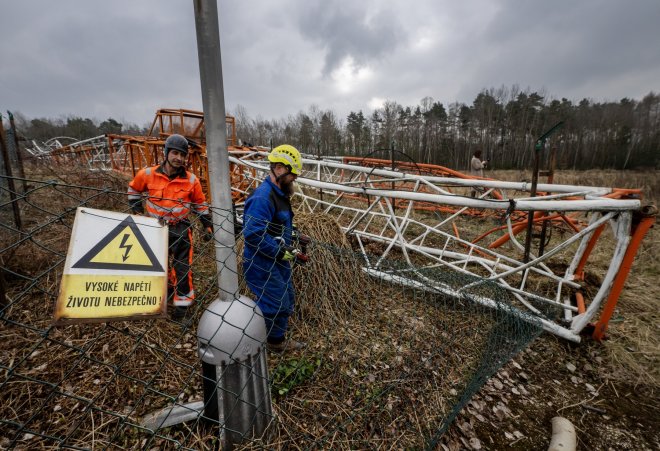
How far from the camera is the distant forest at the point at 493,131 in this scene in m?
36.8

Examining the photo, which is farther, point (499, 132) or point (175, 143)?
point (499, 132)

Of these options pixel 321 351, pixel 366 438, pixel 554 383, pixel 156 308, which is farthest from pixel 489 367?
pixel 156 308

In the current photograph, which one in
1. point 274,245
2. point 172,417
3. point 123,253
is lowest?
point 172,417

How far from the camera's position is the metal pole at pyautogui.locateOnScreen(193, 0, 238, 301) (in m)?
1.14

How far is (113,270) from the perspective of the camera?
103 centimetres

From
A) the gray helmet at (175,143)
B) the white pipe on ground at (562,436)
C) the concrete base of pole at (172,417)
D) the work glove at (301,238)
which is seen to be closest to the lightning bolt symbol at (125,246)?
the concrete base of pole at (172,417)

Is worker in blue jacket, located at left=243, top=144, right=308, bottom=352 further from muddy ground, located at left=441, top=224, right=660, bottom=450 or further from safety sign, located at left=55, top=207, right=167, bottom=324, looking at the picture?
muddy ground, located at left=441, top=224, right=660, bottom=450

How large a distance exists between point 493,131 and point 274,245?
160ft

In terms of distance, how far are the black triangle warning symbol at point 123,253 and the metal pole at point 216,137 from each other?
11.2 inches

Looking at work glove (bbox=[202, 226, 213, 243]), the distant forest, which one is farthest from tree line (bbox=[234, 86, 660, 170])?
work glove (bbox=[202, 226, 213, 243])

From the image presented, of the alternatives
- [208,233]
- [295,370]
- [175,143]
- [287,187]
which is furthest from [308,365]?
[175,143]

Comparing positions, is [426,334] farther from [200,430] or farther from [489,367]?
[200,430]

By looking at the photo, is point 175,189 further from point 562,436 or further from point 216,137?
point 562,436

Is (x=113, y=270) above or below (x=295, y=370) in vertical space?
above
